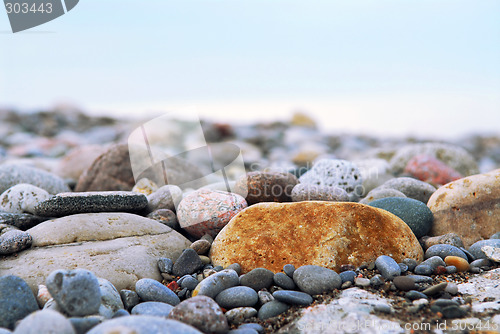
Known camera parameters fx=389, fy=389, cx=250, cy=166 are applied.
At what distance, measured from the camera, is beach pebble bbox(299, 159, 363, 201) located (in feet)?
18.4

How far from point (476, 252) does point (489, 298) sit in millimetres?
1061

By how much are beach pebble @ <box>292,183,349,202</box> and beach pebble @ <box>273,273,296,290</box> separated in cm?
166

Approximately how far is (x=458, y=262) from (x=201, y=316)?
2385 millimetres

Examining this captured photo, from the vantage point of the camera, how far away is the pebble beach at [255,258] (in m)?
2.65

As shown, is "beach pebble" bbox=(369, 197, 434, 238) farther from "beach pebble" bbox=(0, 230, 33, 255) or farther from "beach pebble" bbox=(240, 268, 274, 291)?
"beach pebble" bbox=(0, 230, 33, 255)

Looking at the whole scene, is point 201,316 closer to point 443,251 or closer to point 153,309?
point 153,309

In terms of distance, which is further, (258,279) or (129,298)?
(258,279)

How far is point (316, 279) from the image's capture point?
312cm

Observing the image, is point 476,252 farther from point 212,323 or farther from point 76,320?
point 76,320

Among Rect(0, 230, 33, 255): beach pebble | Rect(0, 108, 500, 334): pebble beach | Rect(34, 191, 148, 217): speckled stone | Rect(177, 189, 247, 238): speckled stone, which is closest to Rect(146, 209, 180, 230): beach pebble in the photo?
Rect(0, 108, 500, 334): pebble beach

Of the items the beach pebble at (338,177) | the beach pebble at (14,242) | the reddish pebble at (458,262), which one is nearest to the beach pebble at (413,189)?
the beach pebble at (338,177)

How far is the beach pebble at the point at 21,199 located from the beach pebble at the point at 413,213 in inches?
161

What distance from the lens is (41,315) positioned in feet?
7.58

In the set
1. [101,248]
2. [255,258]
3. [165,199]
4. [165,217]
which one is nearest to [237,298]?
[255,258]
